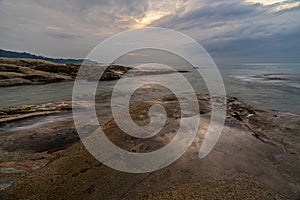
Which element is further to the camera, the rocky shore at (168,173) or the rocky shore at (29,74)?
the rocky shore at (29,74)

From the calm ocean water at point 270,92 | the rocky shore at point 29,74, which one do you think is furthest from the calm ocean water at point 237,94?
the rocky shore at point 29,74

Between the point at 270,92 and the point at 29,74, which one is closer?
the point at 270,92

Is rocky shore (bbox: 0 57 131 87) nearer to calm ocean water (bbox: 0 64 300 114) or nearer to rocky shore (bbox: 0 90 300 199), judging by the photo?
calm ocean water (bbox: 0 64 300 114)

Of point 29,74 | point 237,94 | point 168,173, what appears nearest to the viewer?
point 168,173

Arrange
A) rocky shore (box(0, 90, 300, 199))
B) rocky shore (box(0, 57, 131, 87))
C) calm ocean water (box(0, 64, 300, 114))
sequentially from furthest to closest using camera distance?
rocky shore (box(0, 57, 131, 87)) → calm ocean water (box(0, 64, 300, 114)) → rocky shore (box(0, 90, 300, 199))

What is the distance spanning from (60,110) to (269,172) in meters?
9.59

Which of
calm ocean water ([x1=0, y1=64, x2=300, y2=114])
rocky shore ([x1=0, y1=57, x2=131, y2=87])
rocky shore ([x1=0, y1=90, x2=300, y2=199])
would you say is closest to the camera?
rocky shore ([x1=0, y1=90, x2=300, y2=199])

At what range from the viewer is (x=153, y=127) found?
14.6 ft

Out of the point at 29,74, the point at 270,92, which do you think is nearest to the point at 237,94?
the point at 270,92

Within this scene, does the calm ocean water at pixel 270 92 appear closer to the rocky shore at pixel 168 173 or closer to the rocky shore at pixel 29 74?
the rocky shore at pixel 168 173

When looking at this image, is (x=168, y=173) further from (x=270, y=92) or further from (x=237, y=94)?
(x=270, y=92)

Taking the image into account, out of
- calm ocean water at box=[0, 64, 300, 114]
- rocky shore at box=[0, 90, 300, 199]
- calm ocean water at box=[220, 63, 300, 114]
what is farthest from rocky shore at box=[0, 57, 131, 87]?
rocky shore at box=[0, 90, 300, 199]

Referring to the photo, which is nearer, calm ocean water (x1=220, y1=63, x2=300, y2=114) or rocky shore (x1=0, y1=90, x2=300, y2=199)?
rocky shore (x1=0, y1=90, x2=300, y2=199)

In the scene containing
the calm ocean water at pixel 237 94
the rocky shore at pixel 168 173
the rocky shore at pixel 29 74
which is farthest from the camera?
the rocky shore at pixel 29 74
